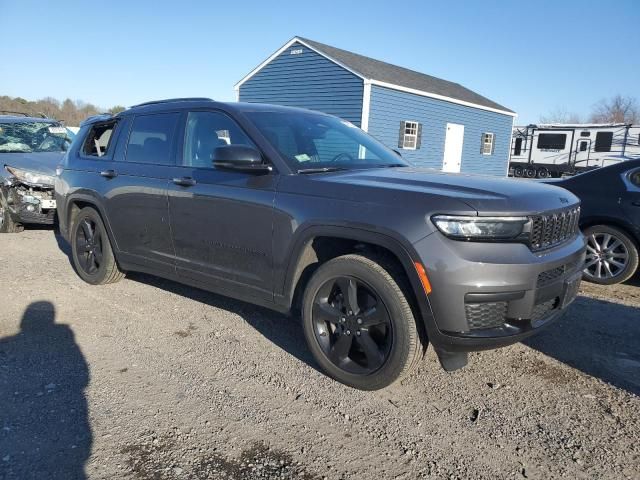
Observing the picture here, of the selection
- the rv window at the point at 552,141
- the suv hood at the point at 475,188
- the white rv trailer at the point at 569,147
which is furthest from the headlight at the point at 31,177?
the rv window at the point at 552,141

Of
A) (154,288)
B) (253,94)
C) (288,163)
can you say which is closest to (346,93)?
(253,94)

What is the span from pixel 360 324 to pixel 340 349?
0.25 metres

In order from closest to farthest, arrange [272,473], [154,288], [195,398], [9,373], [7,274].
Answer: [272,473], [195,398], [9,373], [154,288], [7,274]

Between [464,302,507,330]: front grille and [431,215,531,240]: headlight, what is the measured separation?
0.37 metres

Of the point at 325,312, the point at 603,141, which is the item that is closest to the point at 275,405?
the point at 325,312

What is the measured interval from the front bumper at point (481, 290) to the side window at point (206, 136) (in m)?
1.86

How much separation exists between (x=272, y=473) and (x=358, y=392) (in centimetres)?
93

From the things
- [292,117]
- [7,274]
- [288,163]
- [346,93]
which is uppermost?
[346,93]

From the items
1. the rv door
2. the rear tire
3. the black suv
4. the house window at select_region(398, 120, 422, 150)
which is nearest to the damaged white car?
the rear tire

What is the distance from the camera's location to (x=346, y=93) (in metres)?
17.6

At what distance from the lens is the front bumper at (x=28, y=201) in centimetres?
804

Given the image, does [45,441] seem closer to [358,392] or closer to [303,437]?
[303,437]

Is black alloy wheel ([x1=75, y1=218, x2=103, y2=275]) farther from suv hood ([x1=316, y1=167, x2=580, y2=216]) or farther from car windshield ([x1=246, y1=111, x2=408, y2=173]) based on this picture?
suv hood ([x1=316, y1=167, x2=580, y2=216])

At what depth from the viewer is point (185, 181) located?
13.3ft
